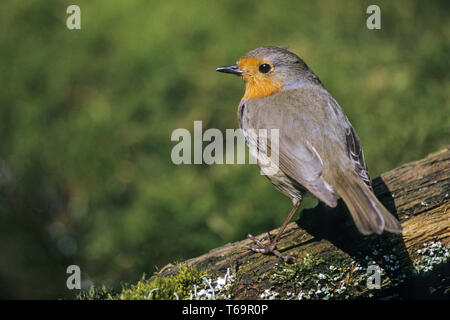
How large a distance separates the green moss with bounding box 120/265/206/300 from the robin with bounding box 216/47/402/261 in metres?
0.39

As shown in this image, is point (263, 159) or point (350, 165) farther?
point (263, 159)

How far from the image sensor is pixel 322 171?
3.14 meters

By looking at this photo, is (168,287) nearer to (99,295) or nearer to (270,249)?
(99,295)

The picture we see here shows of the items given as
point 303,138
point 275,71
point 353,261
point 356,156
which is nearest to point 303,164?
point 303,138

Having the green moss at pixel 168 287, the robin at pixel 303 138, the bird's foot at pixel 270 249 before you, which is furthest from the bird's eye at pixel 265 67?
the green moss at pixel 168 287

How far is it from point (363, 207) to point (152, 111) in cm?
305

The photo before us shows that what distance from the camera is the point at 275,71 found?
12.2ft

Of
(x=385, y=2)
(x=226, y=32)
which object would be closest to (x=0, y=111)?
(x=226, y=32)

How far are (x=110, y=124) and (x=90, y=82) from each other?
2.28 feet

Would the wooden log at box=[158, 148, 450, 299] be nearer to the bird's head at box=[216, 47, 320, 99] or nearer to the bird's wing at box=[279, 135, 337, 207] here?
the bird's wing at box=[279, 135, 337, 207]

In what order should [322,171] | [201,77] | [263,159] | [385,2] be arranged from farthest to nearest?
[385,2] → [201,77] → [263,159] → [322,171]

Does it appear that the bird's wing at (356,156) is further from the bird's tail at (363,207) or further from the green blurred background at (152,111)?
the green blurred background at (152,111)

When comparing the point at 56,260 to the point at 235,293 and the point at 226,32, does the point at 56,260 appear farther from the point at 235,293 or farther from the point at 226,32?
the point at 226,32

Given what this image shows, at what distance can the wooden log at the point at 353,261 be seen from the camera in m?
2.93
